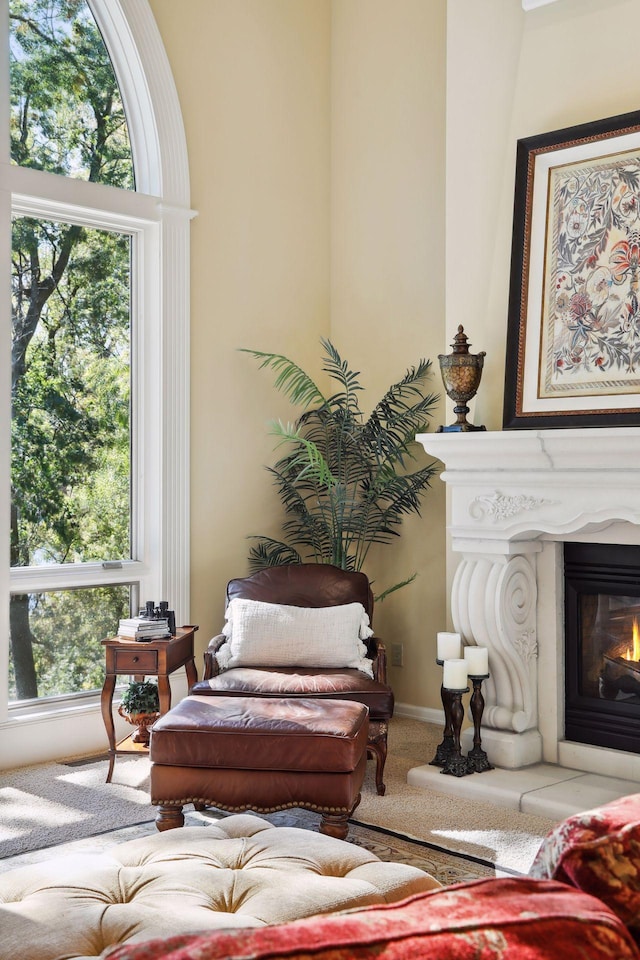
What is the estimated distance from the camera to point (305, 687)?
145 inches

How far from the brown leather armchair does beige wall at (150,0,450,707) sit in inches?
23.7

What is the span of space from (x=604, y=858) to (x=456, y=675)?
282cm

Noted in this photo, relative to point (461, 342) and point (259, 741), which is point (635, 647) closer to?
point (461, 342)

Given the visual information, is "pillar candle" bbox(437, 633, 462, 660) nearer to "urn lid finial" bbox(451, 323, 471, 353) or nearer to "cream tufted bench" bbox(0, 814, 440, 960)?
"urn lid finial" bbox(451, 323, 471, 353)

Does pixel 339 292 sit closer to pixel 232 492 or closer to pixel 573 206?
pixel 232 492

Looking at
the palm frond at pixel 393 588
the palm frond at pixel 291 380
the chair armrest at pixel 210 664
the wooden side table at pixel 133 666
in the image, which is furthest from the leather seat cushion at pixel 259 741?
the palm frond at pixel 291 380

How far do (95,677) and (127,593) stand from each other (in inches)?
17.3

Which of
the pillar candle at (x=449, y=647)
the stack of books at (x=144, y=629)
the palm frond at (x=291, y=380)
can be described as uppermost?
the palm frond at (x=291, y=380)

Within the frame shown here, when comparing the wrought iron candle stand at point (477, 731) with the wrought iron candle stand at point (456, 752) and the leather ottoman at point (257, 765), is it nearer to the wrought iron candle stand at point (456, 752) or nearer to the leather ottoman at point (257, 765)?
the wrought iron candle stand at point (456, 752)

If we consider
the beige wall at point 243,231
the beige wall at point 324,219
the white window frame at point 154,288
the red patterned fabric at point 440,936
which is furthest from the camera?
the beige wall at point 243,231

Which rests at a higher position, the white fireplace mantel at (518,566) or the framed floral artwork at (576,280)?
the framed floral artwork at (576,280)

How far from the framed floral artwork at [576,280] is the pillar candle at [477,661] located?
967 mm

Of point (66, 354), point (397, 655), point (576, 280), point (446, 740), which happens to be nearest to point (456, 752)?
point (446, 740)

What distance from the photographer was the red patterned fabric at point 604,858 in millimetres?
935
